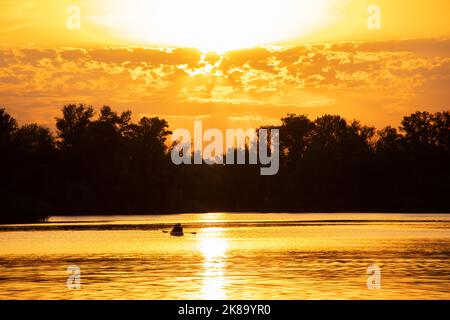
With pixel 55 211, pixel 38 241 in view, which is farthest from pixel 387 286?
pixel 55 211

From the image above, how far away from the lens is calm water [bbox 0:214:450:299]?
43.5 metres

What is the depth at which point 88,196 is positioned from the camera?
193250 mm

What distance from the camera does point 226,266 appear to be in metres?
58.9

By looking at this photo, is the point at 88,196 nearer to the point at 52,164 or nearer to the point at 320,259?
the point at 52,164

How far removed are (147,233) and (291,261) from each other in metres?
46.2

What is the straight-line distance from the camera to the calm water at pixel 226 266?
43.5 metres

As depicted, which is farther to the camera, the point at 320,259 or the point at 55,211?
the point at 55,211

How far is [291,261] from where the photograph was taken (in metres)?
62.7

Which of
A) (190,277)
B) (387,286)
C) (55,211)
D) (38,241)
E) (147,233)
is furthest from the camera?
(55,211)
